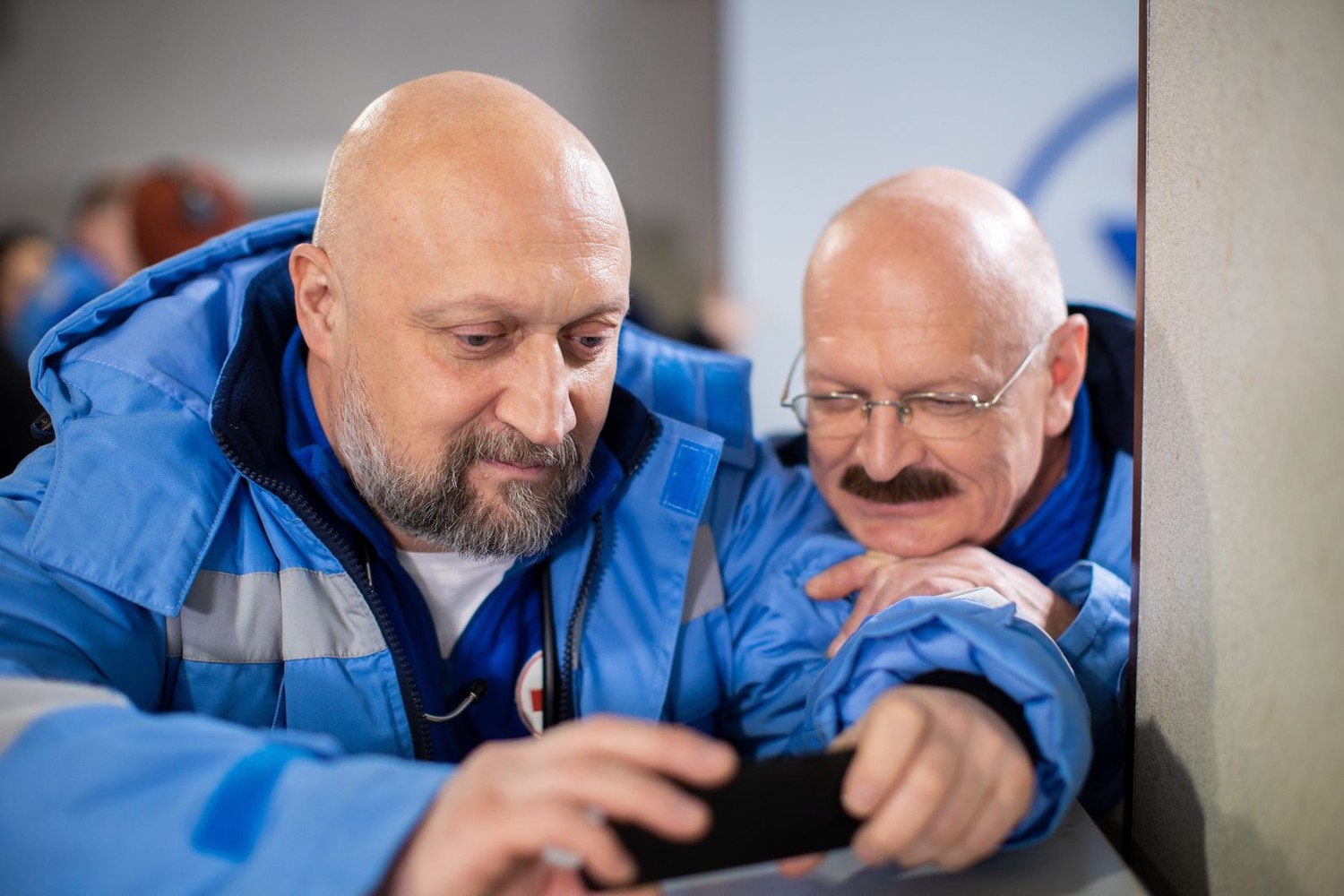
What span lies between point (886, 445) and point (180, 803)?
978 mm

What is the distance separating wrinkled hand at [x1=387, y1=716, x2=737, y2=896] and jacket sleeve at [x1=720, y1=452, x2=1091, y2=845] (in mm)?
366

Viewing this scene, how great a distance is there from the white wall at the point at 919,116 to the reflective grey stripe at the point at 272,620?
2727 mm

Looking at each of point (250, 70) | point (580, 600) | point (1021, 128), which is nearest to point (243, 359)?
point (580, 600)

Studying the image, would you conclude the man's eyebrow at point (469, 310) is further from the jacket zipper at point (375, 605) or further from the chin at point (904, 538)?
the chin at point (904, 538)

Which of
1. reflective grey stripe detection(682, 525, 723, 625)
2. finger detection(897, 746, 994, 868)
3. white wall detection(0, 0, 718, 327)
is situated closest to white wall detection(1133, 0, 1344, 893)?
finger detection(897, 746, 994, 868)

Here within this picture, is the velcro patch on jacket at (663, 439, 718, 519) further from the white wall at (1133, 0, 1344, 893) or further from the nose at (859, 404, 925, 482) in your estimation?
the white wall at (1133, 0, 1344, 893)

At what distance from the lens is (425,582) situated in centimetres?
141

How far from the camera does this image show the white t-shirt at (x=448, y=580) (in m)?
1.40

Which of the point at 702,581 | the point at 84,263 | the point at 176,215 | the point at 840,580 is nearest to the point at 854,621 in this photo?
the point at 840,580

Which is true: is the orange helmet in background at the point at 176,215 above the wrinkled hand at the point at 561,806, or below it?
above

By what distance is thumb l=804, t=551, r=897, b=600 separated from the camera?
139 cm

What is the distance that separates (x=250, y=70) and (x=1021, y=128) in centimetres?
425

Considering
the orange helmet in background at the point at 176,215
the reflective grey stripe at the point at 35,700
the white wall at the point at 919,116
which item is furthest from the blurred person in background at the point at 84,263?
the reflective grey stripe at the point at 35,700

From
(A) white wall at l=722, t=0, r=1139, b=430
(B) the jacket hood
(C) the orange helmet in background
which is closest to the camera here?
(B) the jacket hood
